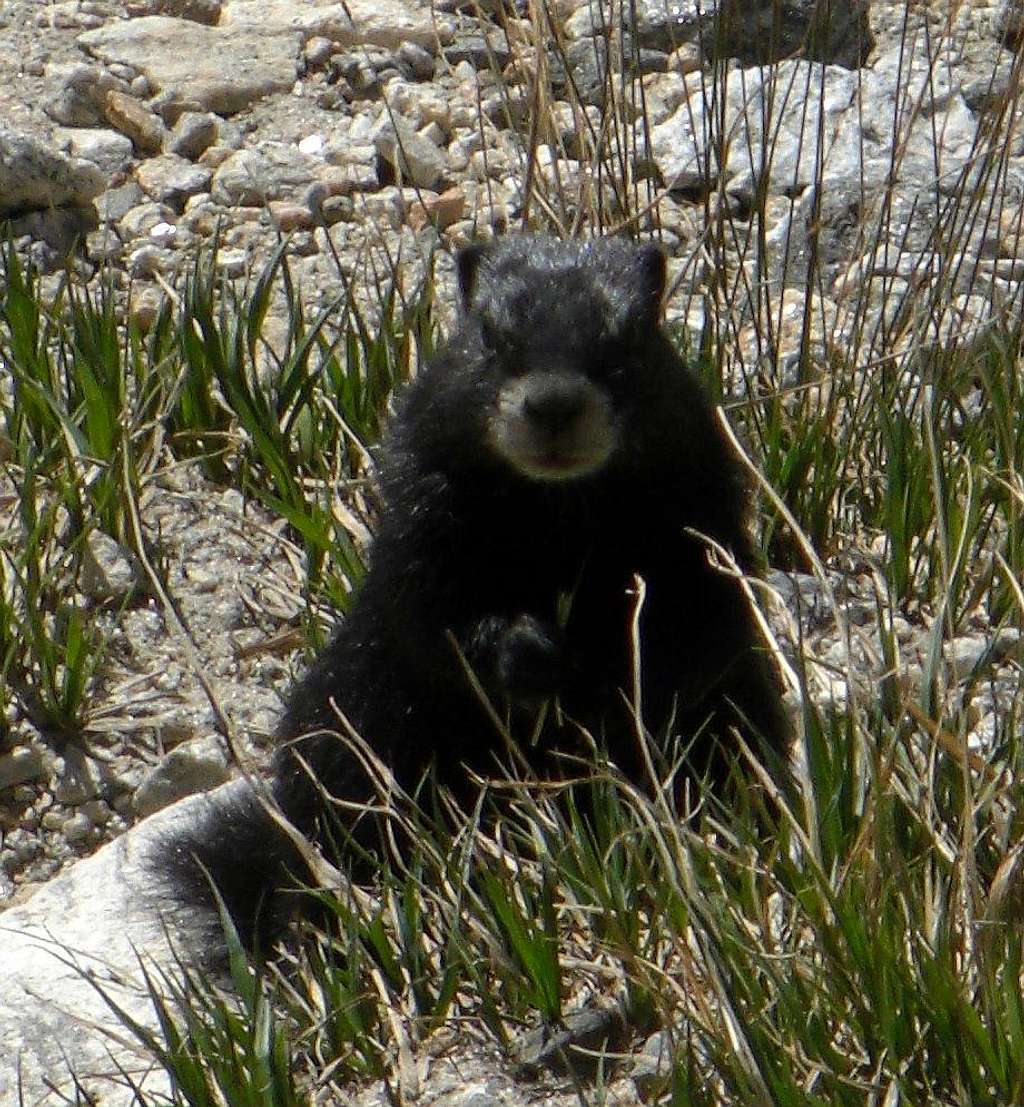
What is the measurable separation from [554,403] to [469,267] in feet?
1.58

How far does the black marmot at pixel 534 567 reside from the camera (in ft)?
10.0

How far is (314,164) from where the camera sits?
16.5 ft

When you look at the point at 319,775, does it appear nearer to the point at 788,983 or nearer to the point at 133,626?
the point at 133,626

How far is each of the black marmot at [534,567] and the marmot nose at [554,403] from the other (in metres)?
0.06

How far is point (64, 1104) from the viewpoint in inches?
111

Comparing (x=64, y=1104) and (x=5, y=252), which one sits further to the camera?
(x=5, y=252)

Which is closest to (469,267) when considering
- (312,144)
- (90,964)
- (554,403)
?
(554,403)

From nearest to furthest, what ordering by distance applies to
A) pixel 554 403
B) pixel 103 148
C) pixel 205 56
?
1. pixel 554 403
2. pixel 103 148
3. pixel 205 56

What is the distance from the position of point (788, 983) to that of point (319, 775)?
3.73 feet

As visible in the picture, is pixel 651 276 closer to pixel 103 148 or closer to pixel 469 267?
pixel 469 267

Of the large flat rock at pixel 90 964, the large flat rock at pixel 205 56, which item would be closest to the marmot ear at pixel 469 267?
the large flat rock at pixel 90 964

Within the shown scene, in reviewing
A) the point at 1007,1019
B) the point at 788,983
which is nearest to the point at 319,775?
the point at 788,983

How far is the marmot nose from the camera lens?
9.48 feet

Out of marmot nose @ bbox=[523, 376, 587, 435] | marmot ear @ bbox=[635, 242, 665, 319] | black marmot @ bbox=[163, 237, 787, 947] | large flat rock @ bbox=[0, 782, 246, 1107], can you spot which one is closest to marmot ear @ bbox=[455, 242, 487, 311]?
black marmot @ bbox=[163, 237, 787, 947]
